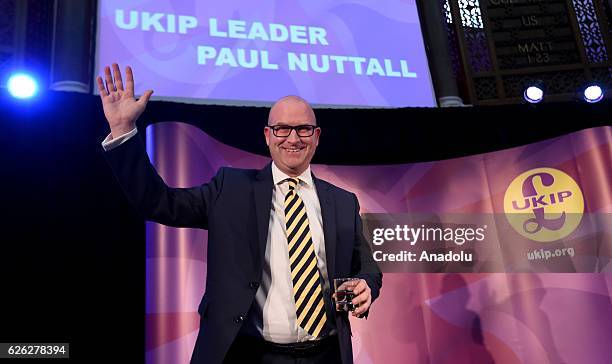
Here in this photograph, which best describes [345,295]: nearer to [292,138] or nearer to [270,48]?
[292,138]

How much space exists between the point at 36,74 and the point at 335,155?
300 centimetres

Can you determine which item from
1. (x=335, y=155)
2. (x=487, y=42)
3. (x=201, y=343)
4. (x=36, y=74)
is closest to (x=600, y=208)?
(x=335, y=155)

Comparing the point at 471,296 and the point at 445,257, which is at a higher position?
the point at 445,257

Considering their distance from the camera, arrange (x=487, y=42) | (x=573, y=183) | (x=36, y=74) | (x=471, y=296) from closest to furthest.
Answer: (x=471, y=296) → (x=573, y=183) → (x=36, y=74) → (x=487, y=42)

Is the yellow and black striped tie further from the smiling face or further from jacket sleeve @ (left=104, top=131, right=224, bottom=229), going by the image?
jacket sleeve @ (left=104, top=131, right=224, bottom=229)

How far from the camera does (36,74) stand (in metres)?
4.87

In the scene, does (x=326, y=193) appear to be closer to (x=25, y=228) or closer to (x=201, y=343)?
(x=201, y=343)

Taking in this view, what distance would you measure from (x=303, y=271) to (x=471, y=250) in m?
2.58

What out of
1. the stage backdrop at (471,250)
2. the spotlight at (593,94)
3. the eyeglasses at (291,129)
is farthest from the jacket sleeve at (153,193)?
the spotlight at (593,94)

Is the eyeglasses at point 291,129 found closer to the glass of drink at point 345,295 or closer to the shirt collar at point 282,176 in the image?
the shirt collar at point 282,176

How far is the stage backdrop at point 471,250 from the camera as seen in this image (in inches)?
131

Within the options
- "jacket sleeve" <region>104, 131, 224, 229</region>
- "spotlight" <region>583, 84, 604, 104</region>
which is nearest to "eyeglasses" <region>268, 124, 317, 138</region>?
"jacket sleeve" <region>104, 131, 224, 229</region>

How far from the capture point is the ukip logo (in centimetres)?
379

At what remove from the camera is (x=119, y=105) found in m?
1.41
